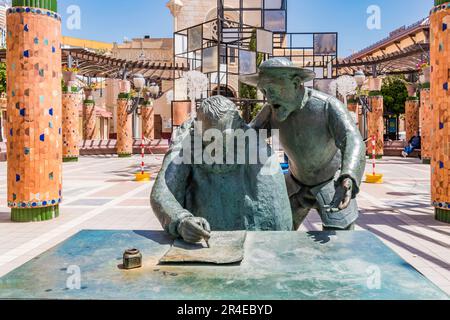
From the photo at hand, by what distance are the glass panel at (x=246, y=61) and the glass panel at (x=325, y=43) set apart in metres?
4.68

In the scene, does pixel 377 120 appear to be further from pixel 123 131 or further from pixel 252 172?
pixel 252 172

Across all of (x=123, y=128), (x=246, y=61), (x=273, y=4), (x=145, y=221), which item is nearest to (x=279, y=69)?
(x=145, y=221)

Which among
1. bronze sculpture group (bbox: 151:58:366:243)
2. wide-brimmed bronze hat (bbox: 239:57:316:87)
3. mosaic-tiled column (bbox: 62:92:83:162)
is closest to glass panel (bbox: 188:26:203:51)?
mosaic-tiled column (bbox: 62:92:83:162)

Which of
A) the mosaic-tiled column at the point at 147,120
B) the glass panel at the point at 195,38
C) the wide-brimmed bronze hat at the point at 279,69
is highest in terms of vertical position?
the glass panel at the point at 195,38

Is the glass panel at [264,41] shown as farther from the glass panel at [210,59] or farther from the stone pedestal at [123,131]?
the stone pedestal at [123,131]

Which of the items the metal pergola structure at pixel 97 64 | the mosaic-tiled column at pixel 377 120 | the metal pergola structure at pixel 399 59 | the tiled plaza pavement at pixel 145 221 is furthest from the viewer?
the mosaic-tiled column at pixel 377 120

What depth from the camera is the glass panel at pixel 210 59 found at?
12109mm

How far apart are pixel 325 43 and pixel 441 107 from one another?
935 centimetres

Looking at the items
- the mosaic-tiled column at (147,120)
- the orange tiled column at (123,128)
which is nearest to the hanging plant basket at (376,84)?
the orange tiled column at (123,128)

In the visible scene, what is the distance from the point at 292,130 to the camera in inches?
120

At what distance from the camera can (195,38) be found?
13.3 metres

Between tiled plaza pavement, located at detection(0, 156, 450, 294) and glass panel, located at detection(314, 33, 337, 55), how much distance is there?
563 cm

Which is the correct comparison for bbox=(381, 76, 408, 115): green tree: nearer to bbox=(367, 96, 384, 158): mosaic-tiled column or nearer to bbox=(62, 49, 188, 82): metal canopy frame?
bbox=(367, 96, 384, 158): mosaic-tiled column
